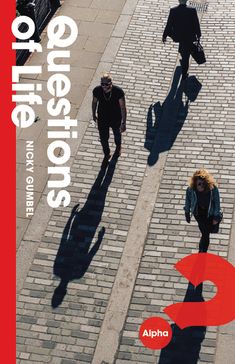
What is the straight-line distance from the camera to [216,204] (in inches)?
285

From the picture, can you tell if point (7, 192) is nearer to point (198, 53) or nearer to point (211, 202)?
point (211, 202)

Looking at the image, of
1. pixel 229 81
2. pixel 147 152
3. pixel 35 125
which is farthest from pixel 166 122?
pixel 35 125

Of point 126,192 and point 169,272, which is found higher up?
point 126,192

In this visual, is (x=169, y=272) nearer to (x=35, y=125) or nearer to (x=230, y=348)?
(x=230, y=348)

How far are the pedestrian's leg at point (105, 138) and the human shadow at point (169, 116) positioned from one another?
794mm

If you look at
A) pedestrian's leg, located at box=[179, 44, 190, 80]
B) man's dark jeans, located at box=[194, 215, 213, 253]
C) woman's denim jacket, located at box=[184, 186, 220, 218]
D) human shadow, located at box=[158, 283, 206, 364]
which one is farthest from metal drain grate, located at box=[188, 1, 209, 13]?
human shadow, located at box=[158, 283, 206, 364]

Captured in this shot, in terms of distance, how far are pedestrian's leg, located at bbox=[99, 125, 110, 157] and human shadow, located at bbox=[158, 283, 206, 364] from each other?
10.8 ft

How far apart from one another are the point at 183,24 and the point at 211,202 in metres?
4.56

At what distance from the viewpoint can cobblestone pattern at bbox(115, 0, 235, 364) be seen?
7379mm

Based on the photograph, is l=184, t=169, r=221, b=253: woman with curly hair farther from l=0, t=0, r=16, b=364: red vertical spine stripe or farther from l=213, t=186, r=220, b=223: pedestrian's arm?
l=0, t=0, r=16, b=364: red vertical spine stripe

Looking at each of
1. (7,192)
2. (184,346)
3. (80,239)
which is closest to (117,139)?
(80,239)

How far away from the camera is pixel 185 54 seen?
10.9m

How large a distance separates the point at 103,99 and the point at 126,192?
5.31 feet

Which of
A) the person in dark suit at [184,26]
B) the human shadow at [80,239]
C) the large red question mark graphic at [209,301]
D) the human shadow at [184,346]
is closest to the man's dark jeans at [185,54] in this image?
the person in dark suit at [184,26]
